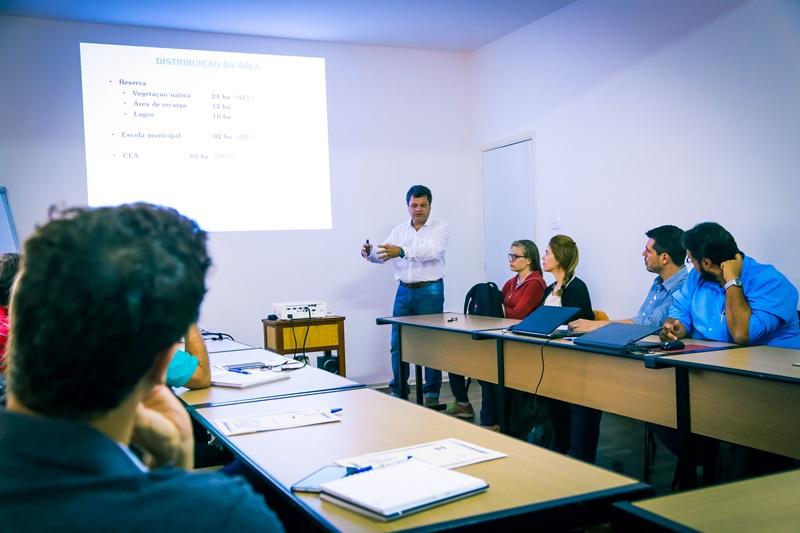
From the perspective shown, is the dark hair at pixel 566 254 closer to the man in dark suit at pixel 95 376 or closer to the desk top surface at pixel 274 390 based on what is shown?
the desk top surface at pixel 274 390

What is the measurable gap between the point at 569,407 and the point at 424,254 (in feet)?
6.84

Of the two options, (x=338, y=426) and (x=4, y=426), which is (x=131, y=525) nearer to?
(x=4, y=426)

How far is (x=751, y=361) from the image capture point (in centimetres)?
246

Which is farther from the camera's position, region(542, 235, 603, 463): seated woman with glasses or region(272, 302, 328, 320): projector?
region(272, 302, 328, 320): projector

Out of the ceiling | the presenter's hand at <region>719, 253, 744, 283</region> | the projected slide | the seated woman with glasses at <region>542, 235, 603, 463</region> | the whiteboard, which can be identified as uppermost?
the ceiling

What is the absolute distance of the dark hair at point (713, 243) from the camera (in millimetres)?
3051

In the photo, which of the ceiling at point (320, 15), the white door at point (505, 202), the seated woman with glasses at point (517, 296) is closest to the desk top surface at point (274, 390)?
the seated woman with glasses at point (517, 296)

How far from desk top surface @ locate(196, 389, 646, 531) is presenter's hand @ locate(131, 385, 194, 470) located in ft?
0.99

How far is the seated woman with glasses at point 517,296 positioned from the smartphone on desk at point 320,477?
2.84 metres

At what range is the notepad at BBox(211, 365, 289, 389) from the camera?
8.33ft

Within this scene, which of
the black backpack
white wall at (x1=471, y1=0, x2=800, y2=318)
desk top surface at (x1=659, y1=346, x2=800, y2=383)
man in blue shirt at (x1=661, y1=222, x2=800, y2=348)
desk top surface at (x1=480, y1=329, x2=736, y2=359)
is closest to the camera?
desk top surface at (x1=659, y1=346, x2=800, y2=383)

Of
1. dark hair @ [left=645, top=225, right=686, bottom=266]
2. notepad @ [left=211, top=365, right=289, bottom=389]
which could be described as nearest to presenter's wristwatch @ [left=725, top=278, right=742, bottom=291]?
dark hair @ [left=645, top=225, right=686, bottom=266]

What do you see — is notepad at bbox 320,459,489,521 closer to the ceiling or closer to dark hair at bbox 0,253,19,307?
dark hair at bbox 0,253,19,307

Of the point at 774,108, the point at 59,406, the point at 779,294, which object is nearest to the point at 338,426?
the point at 59,406
